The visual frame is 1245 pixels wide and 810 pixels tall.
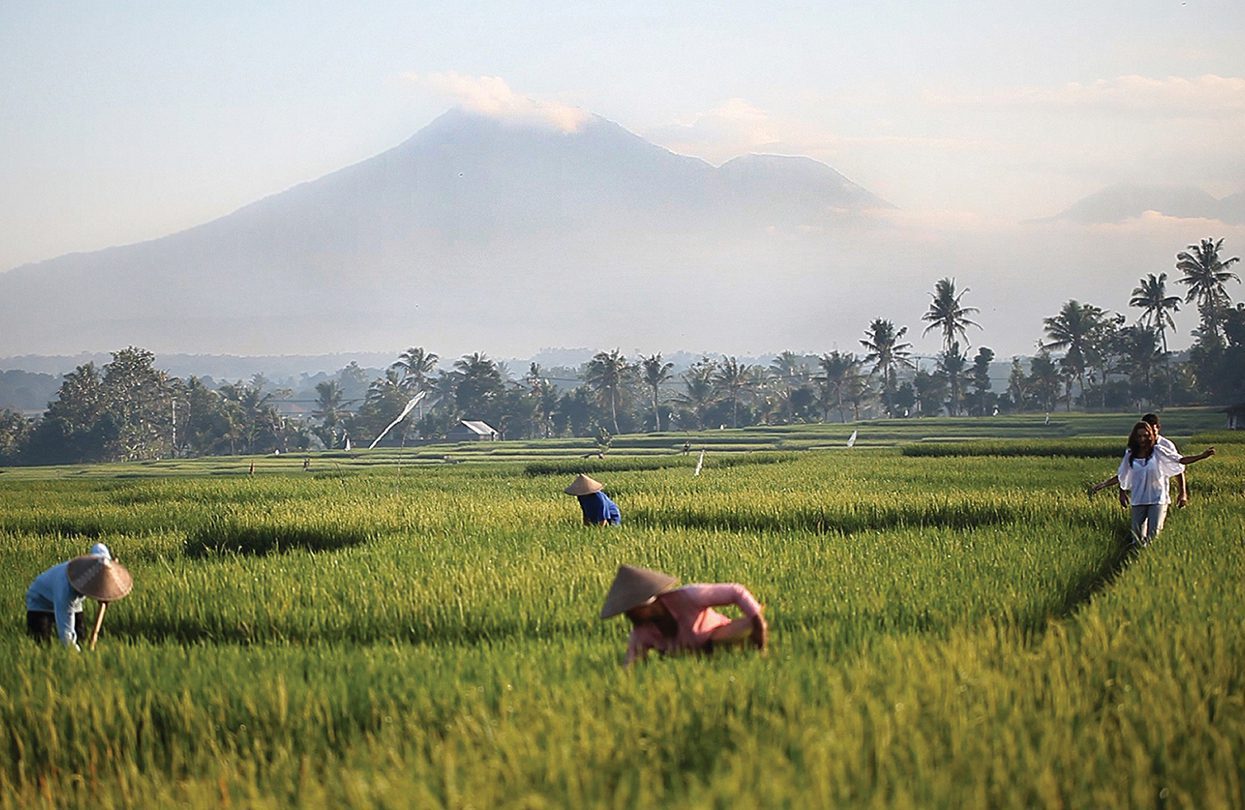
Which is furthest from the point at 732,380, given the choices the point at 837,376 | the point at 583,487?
the point at 583,487

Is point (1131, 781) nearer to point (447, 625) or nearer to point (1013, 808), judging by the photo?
point (1013, 808)

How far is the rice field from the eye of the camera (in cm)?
380

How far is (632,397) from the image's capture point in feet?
293

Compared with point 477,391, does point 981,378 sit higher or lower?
lower

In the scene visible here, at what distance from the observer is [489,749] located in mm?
4234

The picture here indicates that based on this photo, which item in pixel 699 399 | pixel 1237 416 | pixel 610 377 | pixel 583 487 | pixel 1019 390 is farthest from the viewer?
pixel 699 399

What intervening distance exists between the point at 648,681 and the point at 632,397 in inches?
3331

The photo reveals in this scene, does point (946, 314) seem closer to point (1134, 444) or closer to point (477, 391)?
point (477, 391)

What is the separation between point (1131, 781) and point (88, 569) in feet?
17.2

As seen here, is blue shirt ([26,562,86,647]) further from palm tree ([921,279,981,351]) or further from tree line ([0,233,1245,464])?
palm tree ([921,279,981,351])

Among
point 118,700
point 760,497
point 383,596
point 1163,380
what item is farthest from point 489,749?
point 1163,380

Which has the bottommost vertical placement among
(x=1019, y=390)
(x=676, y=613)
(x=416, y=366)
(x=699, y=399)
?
(x=676, y=613)

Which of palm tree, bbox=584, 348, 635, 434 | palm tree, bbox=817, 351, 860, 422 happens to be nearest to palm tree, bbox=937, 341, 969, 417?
A: palm tree, bbox=817, 351, 860, 422

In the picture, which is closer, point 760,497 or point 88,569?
point 88,569
